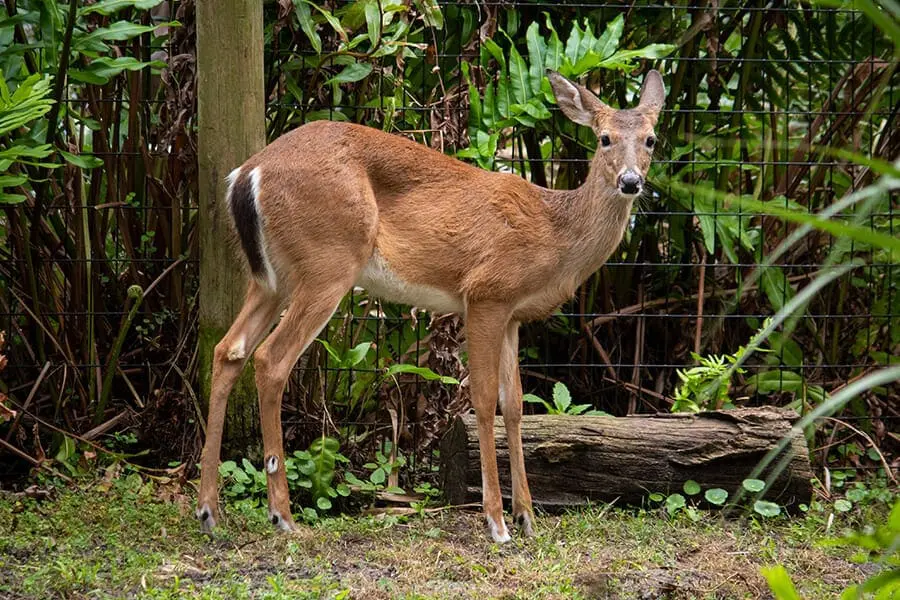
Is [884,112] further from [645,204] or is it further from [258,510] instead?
[258,510]

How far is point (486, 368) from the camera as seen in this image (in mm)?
5242

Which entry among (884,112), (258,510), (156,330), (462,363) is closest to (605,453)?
(462,363)

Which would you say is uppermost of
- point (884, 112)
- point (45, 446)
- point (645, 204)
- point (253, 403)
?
point (884, 112)

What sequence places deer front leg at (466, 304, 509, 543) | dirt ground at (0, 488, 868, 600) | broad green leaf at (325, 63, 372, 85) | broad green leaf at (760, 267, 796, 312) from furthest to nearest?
broad green leaf at (760, 267, 796, 312)
broad green leaf at (325, 63, 372, 85)
deer front leg at (466, 304, 509, 543)
dirt ground at (0, 488, 868, 600)

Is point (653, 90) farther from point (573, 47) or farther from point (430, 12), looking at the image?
point (430, 12)

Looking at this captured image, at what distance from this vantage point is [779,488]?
18.5 feet

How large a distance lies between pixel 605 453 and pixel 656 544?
641 mm

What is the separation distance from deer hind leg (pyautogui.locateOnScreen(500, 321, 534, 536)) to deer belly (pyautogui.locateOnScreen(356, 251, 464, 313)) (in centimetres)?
36

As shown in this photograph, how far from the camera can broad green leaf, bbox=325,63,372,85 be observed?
593 centimetres

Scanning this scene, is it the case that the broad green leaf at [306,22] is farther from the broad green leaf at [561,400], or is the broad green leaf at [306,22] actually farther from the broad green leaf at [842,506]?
the broad green leaf at [842,506]

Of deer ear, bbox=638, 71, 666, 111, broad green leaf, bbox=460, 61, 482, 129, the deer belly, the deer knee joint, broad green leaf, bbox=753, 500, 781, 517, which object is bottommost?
broad green leaf, bbox=753, 500, 781, 517

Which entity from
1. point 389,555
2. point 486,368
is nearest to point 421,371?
point 486,368

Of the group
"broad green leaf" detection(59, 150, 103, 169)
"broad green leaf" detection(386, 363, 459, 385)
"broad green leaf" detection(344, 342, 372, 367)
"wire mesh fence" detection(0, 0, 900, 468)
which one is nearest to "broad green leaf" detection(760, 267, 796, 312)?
"wire mesh fence" detection(0, 0, 900, 468)

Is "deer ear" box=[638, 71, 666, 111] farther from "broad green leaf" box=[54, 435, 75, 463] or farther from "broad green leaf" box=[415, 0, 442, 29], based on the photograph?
"broad green leaf" box=[54, 435, 75, 463]
